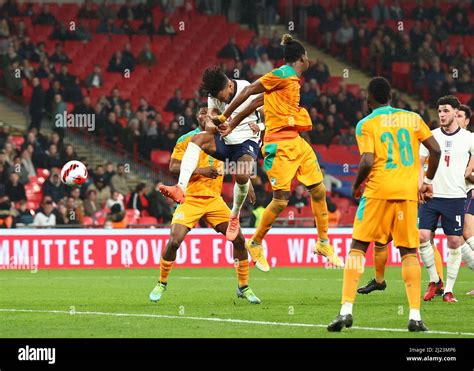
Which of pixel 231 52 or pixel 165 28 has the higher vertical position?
pixel 165 28

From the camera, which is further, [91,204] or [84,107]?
[84,107]

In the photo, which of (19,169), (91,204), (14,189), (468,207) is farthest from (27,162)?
(468,207)

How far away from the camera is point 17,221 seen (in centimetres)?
2353

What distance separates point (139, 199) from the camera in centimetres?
2495

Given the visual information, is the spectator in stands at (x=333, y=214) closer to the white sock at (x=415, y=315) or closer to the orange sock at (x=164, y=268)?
the orange sock at (x=164, y=268)

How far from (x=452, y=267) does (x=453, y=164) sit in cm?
132

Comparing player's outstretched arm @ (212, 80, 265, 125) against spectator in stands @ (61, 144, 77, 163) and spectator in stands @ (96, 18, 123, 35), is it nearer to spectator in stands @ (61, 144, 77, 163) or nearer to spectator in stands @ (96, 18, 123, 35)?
spectator in stands @ (61, 144, 77, 163)

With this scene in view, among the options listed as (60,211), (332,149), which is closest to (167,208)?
(60,211)

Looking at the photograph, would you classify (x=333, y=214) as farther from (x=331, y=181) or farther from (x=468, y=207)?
(x=468, y=207)

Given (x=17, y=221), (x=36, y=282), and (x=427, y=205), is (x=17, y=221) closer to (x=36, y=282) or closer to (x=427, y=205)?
(x=36, y=282)

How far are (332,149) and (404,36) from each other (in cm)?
578

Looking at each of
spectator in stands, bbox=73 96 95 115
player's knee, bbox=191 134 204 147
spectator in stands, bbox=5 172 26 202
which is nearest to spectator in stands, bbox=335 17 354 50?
spectator in stands, bbox=73 96 95 115

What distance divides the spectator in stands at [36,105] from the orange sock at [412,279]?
57.8ft

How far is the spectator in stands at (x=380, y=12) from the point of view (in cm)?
3378
